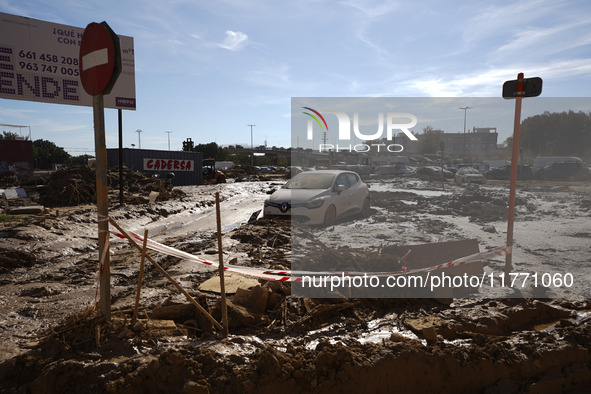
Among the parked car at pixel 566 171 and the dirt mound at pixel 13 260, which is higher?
the parked car at pixel 566 171

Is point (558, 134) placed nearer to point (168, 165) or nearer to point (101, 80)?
point (168, 165)

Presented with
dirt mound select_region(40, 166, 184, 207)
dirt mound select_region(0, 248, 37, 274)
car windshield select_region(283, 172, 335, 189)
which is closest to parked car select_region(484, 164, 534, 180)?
car windshield select_region(283, 172, 335, 189)

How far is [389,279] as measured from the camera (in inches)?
204

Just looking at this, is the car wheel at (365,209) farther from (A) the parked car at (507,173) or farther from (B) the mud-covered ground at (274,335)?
(A) the parked car at (507,173)

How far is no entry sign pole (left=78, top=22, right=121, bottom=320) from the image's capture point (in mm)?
3102

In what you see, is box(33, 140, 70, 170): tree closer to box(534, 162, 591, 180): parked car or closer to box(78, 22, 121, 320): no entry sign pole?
box(534, 162, 591, 180): parked car

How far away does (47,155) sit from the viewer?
67.0 meters

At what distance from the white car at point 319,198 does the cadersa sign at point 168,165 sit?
17790 mm

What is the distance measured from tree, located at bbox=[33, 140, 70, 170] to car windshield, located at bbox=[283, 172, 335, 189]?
67.6m

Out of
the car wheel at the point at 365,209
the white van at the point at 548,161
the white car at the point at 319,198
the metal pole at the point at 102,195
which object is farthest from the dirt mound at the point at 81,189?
the white van at the point at 548,161

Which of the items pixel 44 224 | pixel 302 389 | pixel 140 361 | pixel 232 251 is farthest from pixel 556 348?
pixel 44 224

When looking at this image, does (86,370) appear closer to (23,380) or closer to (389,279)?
(23,380)

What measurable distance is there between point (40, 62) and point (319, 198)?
10942 millimetres

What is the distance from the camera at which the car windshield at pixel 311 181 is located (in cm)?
1073
